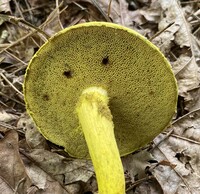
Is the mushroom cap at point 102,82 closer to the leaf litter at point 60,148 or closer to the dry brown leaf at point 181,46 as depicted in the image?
the leaf litter at point 60,148

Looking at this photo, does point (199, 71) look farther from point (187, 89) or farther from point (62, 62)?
point (62, 62)

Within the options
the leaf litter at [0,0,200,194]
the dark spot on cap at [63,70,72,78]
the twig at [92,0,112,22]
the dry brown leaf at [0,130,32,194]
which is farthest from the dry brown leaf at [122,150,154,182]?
the twig at [92,0,112,22]

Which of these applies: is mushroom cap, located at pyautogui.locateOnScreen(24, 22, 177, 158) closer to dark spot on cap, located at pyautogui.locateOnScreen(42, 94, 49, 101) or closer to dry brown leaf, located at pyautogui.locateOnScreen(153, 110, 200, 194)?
dark spot on cap, located at pyautogui.locateOnScreen(42, 94, 49, 101)

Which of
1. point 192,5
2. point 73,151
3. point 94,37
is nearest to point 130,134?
point 73,151

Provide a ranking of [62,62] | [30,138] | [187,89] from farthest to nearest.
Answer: [187,89] → [30,138] → [62,62]

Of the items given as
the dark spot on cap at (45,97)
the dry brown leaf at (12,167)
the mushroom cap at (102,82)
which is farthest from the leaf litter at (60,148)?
the dark spot on cap at (45,97)
